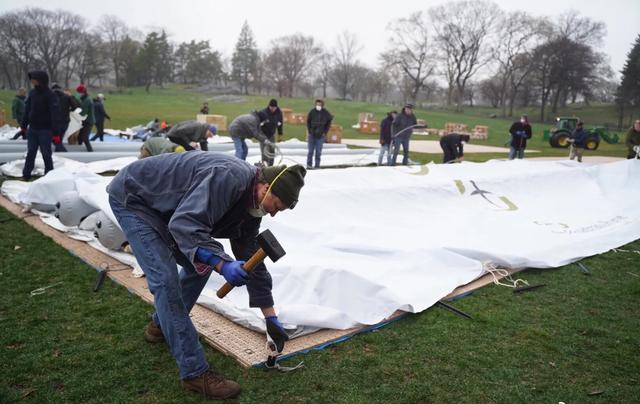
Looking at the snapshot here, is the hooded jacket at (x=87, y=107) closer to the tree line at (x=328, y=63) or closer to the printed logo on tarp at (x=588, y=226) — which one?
the printed logo on tarp at (x=588, y=226)

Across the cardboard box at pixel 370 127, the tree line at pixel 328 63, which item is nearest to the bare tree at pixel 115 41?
the tree line at pixel 328 63

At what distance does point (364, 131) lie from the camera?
26.6 metres

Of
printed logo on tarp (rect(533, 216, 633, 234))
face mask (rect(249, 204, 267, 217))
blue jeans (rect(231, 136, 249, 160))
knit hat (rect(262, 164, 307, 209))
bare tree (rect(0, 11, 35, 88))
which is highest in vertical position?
bare tree (rect(0, 11, 35, 88))

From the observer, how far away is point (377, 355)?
2.96 meters

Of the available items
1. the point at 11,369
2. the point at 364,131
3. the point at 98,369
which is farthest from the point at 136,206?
the point at 364,131

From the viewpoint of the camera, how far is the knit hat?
7.21 feet

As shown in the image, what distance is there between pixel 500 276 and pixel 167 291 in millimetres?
3279

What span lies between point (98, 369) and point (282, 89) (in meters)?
72.4

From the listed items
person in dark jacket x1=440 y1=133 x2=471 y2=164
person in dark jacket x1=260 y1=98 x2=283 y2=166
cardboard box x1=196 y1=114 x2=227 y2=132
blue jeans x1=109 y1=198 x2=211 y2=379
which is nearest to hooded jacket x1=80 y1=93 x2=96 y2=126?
person in dark jacket x1=260 y1=98 x2=283 y2=166

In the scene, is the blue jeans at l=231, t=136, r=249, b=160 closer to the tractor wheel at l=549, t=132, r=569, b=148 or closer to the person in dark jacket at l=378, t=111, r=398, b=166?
the person in dark jacket at l=378, t=111, r=398, b=166

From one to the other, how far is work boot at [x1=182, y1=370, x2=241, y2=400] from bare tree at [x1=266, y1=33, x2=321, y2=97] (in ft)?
228

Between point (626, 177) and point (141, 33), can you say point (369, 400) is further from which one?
point (141, 33)

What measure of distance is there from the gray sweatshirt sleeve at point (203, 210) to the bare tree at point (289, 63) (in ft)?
228

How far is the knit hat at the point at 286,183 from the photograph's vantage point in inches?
86.5
